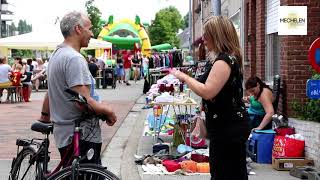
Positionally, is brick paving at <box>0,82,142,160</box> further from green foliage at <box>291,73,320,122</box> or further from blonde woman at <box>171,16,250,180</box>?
blonde woman at <box>171,16,250,180</box>

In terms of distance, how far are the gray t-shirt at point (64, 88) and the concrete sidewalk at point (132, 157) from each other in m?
3.51

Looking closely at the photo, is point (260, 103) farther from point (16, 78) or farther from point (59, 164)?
point (16, 78)

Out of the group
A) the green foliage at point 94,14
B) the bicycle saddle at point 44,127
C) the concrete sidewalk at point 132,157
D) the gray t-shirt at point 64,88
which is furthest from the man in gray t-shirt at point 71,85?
the green foliage at point 94,14

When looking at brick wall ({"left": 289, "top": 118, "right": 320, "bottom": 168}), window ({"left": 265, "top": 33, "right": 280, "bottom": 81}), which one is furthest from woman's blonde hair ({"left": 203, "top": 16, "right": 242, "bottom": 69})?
window ({"left": 265, "top": 33, "right": 280, "bottom": 81})

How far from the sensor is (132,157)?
10.0 m

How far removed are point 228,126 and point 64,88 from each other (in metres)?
1.27

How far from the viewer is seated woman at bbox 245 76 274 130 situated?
9.57 metres

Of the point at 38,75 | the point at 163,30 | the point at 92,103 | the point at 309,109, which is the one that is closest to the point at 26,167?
the point at 92,103

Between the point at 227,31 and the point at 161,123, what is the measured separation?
7.15 metres

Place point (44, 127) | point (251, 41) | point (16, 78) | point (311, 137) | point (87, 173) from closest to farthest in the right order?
point (87, 173) → point (44, 127) → point (311, 137) → point (251, 41) → point (16, 78)

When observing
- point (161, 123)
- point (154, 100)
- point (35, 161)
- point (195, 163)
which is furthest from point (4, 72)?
point (35, 161)

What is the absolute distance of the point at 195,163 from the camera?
8734 millimetres

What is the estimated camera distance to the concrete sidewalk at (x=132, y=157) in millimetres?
8305

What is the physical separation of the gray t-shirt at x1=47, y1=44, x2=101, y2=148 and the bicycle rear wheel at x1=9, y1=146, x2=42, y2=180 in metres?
0.58
